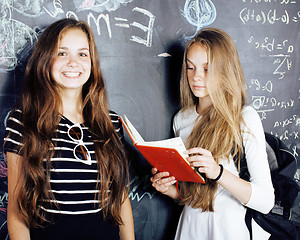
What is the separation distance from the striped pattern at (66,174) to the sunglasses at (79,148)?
0.01m

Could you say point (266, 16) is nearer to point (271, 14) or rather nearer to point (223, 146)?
point (271, 14)

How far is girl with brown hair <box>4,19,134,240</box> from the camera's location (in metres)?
1.28

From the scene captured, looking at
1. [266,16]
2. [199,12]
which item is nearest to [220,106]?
[199,12]

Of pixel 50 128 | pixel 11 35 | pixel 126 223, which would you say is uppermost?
pixel 11 35

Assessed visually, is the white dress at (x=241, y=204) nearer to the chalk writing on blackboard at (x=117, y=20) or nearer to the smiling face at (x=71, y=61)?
the chalk writing on blackboard at (x=117, y=20)

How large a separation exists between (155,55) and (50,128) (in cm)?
73

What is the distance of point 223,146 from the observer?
145 centimetres

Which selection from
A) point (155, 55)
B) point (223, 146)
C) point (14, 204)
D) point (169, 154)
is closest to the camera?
point (169, 154)

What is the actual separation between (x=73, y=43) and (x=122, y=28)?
0.37 m

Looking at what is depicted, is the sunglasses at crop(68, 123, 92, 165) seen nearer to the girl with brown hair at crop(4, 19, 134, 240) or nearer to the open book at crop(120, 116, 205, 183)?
the girl with brown hair at crop(4, 19, 134, 240)

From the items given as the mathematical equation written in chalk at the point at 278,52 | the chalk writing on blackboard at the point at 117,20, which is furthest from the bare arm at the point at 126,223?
the mathematical equation written in chalk at the point at 278,52

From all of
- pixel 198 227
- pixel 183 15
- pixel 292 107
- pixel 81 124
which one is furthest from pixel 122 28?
pixel 292 107

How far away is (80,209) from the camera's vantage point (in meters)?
1.32

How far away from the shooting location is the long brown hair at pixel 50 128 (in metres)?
1.28
